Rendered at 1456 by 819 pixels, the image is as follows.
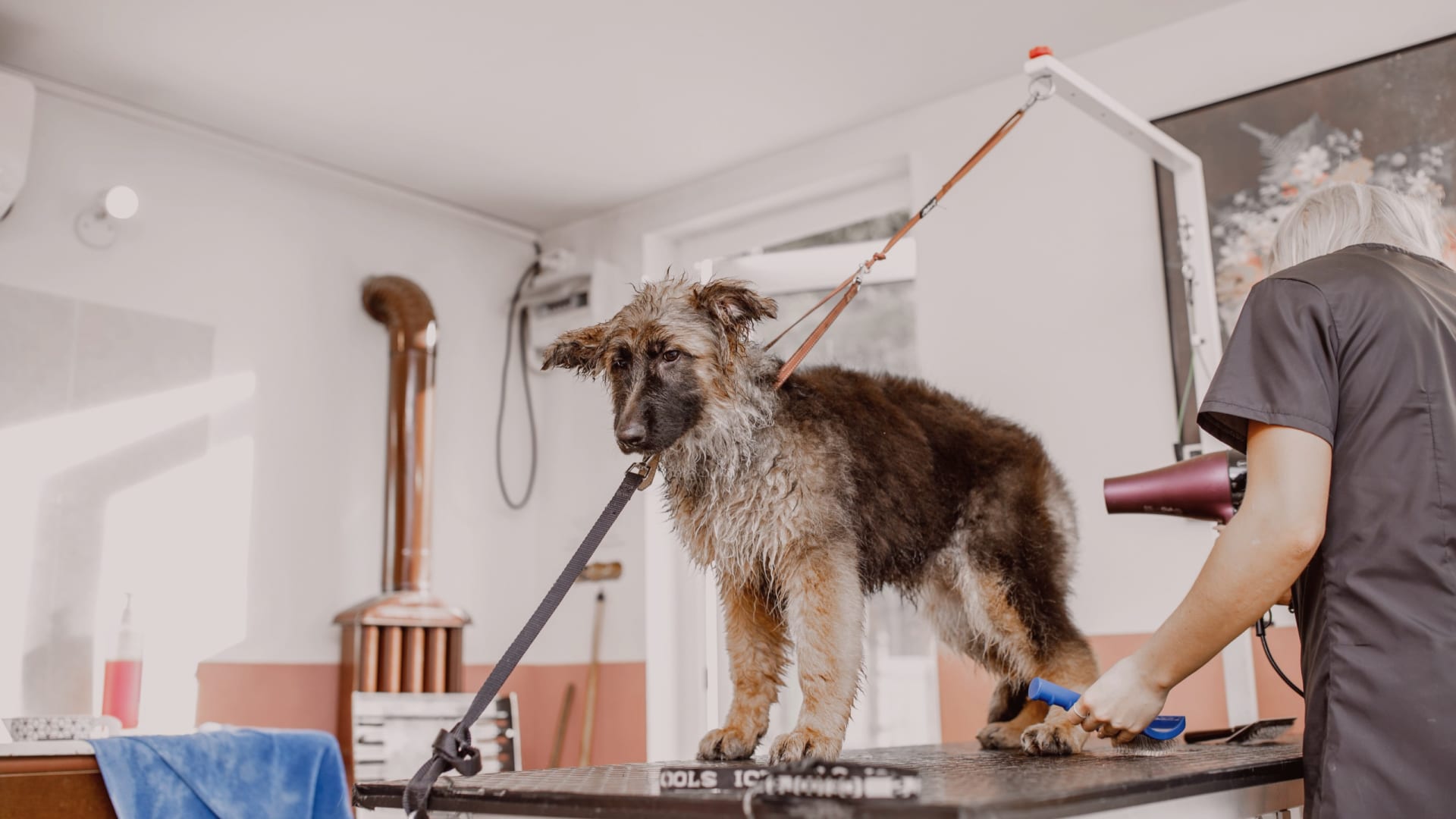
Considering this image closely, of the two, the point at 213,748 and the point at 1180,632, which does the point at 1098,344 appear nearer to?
the point at 1180,632

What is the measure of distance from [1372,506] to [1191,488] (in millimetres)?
575

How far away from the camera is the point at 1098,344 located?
12.9ft

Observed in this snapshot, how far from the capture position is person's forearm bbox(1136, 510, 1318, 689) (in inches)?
55.6

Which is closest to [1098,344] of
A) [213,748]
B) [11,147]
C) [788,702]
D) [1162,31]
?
[1162,31]

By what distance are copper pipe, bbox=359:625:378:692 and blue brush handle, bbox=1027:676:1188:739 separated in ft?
10.4

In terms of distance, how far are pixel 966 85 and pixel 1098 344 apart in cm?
118

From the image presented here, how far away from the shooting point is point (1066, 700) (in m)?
1.93

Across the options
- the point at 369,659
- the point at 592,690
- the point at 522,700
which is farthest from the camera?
the point at 522,700

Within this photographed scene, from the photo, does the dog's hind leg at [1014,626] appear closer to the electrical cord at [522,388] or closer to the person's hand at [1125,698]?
the person's hand at [1125,698]

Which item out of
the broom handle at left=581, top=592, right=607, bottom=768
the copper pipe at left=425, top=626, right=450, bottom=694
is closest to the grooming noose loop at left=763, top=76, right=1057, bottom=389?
the copper pipe at left=425, top=626, right=450, bottom=694

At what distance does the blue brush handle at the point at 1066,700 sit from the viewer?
75.8 inches

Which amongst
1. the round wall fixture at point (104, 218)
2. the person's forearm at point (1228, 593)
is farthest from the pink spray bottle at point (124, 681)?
the person's forearm at point (1228, 593)

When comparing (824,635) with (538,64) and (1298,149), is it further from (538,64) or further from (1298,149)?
(538,64)

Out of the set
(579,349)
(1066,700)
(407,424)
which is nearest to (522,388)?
(407,424)
